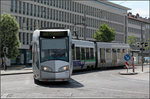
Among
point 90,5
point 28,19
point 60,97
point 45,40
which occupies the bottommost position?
point 60,97

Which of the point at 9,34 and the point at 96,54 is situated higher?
the point at 9,34

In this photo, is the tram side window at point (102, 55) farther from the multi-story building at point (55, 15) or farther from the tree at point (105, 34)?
the tree at point (105, 34)

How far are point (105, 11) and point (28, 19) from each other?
107 ft

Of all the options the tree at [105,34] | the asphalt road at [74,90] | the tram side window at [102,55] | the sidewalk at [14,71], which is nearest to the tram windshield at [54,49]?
the asphalt road at [74,90]

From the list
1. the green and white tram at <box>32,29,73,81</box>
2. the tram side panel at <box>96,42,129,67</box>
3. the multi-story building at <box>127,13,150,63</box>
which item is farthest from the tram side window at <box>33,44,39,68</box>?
the multi-story building at <box>127,13,150,63</box>

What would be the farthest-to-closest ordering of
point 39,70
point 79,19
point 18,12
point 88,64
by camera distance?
1. point 79,19
2. point 18,12
3. point 88,64
4. point 39,70

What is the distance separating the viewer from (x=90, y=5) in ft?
268

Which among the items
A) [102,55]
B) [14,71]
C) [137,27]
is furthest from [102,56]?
[137,27]

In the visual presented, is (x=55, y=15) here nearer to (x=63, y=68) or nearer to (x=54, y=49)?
(x=54, y=49)

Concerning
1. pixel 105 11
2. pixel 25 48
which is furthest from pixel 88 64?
pixel 105 11

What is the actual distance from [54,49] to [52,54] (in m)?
0.30

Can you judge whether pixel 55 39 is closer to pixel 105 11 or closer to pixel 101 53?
pixel 101 53

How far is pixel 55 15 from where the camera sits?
69.8 meters

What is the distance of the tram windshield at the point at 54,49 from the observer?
1513cm
